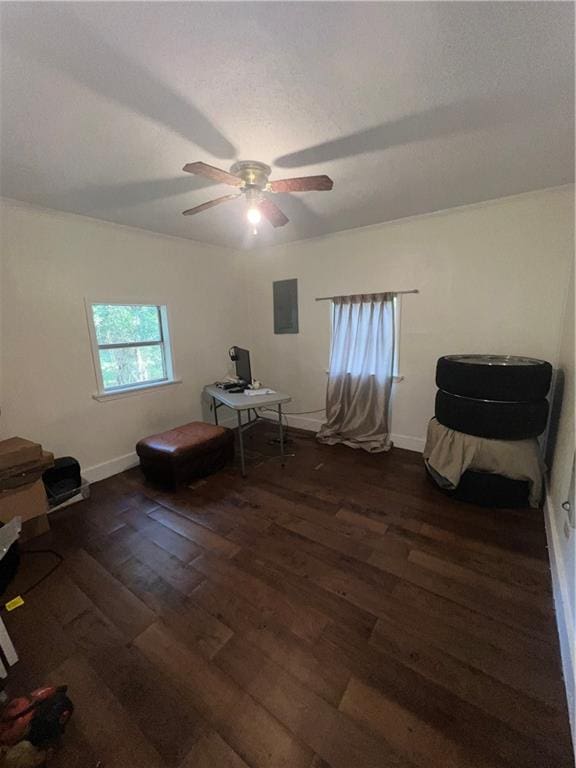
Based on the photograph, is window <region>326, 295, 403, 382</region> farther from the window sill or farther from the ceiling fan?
the window sill

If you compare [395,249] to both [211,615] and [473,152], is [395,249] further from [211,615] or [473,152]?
[211,615]

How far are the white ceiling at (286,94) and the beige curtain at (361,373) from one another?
1346 mm

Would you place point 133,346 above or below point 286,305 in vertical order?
below

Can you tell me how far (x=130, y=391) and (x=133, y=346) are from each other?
0.50 meters

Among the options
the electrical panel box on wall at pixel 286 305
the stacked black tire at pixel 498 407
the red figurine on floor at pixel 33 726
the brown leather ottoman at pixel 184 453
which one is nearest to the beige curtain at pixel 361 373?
the electrical panel box on wall at pixel 286 305

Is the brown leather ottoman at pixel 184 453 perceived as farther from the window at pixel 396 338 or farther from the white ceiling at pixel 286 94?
the white ceiling at pixel 286 94

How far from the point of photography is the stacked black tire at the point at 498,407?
87.7 inches

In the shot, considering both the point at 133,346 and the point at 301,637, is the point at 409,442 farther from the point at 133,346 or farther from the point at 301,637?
the point at 133,346

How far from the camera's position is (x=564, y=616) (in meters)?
1.40

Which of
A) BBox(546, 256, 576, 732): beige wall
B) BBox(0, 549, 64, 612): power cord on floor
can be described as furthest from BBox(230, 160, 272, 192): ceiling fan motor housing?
BBox(0, 549, 64, 612): power cord on floor

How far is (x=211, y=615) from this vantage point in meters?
1.57

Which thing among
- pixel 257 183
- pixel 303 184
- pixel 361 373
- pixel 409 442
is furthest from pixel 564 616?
pixel 257 183

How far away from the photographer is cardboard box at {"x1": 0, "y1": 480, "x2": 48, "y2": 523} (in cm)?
198

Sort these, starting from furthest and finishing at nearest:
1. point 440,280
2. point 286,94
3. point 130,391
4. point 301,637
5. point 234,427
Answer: point 234,427
point 130,391
point 440,280
point 301,637
point 286,94
